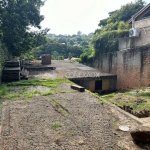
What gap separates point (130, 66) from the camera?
13141 millimetres

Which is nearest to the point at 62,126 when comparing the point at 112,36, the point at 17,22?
the point at 17,22

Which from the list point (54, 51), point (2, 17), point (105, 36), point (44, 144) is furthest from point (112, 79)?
point (54, 51)

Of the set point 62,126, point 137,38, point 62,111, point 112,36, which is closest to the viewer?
point 62,126

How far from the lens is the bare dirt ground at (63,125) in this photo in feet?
11.5

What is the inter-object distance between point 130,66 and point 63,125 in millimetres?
9959

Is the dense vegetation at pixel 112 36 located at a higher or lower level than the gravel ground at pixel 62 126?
higher

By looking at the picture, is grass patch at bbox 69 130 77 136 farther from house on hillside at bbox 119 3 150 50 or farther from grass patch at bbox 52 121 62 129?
house on hillside at bbox 119 3 150 50

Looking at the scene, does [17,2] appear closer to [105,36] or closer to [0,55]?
[0,55]

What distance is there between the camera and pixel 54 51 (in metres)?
35.4

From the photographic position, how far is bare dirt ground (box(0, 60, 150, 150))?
349cm

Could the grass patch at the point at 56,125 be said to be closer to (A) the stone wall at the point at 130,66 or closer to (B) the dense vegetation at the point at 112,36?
(A) the stone wall at the point at 130,66

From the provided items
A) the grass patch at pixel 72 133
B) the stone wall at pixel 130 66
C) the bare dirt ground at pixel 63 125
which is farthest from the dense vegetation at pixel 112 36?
the grass patch at pixel 72 133

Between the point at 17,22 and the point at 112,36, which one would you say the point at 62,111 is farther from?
the point at 112,36

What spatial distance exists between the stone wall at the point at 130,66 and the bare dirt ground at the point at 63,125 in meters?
6.69
